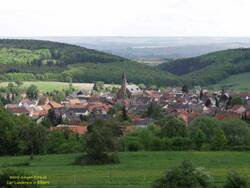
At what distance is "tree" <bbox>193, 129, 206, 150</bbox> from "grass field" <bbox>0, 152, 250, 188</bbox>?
18.5ft

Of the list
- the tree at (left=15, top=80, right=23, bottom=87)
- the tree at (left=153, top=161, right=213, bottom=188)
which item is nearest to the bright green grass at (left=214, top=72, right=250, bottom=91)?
the tree at (left=15, top=80, right=23, bottom=87)

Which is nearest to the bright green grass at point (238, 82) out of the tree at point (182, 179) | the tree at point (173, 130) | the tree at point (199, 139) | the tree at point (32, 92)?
the tree at point (32, 92)

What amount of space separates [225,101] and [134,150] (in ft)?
218

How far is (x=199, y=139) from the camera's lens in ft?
187

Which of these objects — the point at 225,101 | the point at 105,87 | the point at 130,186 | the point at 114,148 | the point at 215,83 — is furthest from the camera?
the point at 215,83

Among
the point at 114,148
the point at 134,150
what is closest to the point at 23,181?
the point at 114,148

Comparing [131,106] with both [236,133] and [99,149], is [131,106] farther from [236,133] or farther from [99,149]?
[99,149]

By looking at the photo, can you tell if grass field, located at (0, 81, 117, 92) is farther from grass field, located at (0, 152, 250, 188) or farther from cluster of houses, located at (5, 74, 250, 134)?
grass field, located at (0, 152, 250, 188)

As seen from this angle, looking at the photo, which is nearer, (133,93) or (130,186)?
(130,186)

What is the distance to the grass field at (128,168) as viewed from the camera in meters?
34.1

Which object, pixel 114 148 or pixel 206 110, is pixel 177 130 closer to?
pixel 114 148

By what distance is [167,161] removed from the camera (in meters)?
45.4

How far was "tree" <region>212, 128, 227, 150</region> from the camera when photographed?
5475 centimetres

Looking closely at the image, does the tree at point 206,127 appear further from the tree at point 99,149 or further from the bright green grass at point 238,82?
the bright green grass at point 238,82
